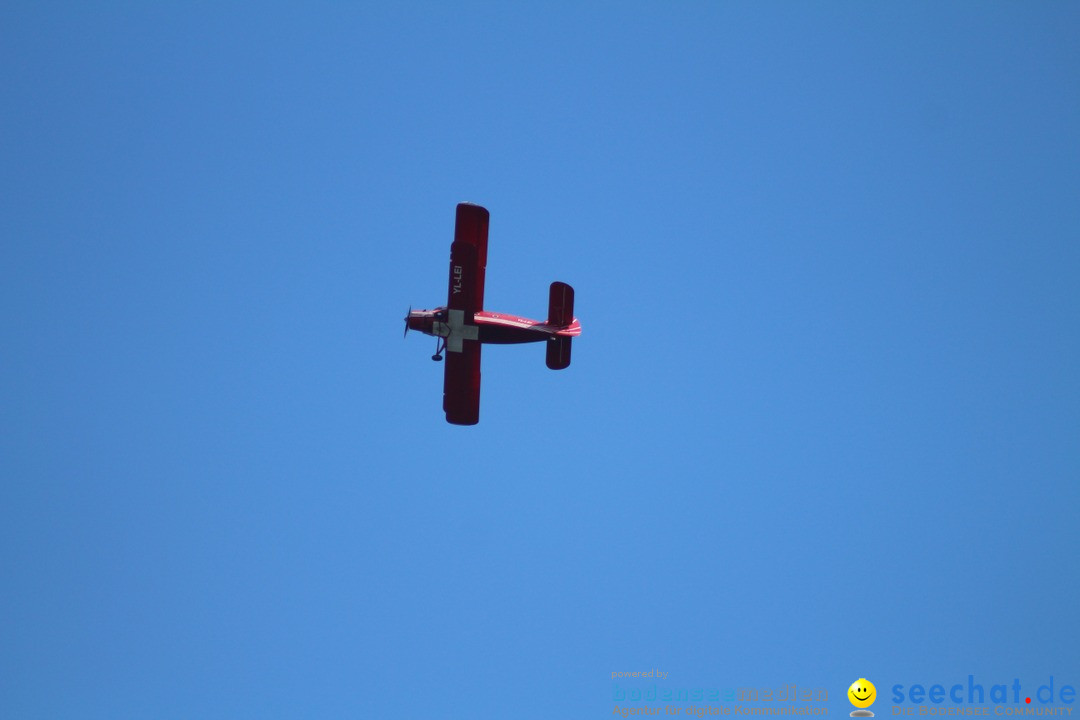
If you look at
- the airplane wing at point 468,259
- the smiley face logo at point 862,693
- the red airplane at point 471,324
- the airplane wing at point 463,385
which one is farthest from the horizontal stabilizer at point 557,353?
the smiley face logo at point 862,693

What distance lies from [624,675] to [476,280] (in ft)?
47.5

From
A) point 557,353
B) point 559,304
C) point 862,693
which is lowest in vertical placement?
point 862,693

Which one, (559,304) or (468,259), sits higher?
(468,259)

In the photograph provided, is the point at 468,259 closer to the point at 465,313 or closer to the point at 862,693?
the point at 465,313

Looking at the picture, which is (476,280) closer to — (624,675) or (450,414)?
(450,414)

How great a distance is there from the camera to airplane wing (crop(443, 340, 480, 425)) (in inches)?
1088

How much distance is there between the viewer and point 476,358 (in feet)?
91.0

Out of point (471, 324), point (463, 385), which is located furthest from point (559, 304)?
point (463, 385)

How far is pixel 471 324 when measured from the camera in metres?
27.0

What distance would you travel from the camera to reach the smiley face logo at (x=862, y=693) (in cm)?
2994

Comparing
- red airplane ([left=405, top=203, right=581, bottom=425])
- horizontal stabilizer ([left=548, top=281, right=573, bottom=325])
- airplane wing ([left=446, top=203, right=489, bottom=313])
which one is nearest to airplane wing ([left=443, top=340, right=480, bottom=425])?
red airplane ([left=405, top=203, right=581, bottom=425])

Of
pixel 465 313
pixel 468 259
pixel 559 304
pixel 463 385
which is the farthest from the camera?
pixel 559 304

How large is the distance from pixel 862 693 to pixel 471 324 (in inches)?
715

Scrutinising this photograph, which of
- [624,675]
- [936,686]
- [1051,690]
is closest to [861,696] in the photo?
[936,686]
